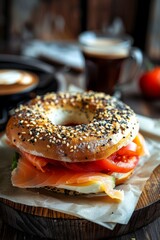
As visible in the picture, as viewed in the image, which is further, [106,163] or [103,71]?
[103,71]

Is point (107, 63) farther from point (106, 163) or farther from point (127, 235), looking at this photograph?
point (127, 235)

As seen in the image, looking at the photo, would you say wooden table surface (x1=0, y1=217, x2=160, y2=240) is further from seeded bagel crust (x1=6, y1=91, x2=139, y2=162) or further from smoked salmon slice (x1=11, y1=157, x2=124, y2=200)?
seeded bagel crust (x1=6, y1=91, x2=139, y2=162)

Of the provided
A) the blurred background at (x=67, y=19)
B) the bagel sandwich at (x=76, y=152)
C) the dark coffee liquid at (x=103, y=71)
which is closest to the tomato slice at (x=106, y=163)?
the bagel sandwich at (x=76, y=152)

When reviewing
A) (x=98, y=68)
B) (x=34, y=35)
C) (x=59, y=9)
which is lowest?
(x=34, y=35)

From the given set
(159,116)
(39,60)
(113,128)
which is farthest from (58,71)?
(113,128)

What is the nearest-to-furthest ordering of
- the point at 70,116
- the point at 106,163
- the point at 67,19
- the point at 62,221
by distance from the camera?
1. the point at 62,221
2. the point at 106,163
3. the point at 70,116
4. the point at 67,19

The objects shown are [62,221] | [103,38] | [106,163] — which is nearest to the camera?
[62,221]

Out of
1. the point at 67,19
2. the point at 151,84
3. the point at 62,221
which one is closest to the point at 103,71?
the point at 151,84

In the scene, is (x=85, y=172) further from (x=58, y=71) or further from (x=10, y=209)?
(x=58, y=71)

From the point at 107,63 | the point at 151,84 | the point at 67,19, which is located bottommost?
the point at 67,19
